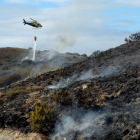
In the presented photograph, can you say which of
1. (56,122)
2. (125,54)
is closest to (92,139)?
(56,122)

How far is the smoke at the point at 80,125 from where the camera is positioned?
7.47m

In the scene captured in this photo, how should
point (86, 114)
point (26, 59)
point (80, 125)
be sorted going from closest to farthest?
1. point (80, 125)
2. point (86, 114)
3. point (26, 59)

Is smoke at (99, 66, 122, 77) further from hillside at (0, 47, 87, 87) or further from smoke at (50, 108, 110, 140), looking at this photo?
hillside at (0, 47, 87, 87)

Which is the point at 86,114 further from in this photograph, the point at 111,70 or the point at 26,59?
the point at 26,59

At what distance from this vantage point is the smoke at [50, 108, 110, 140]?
294 inches

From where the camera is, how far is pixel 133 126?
21.4ft

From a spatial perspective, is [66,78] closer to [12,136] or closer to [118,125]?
[12,136]

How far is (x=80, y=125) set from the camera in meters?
8.04

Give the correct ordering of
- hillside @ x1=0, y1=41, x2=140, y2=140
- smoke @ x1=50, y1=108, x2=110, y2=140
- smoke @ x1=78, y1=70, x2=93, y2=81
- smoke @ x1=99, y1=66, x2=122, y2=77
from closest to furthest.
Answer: hillside @ x1=0, y1=41, x2=140, y2=140, smoke @ x1=50, y1=108, x2=110, y2=140, smoke @ x1=99, y1=66, x2=122, y2=77, smoke @ x1=78, y1=70, x2=93, y2=81

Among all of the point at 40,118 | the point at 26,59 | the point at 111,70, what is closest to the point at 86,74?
the point at 111,70

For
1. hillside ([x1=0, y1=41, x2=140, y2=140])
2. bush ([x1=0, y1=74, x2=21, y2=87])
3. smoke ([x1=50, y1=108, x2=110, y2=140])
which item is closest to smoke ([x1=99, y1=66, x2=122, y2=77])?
hillside ([x1=0, y1=41, x2=140, y2=140])

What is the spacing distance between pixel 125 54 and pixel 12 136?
1158cm

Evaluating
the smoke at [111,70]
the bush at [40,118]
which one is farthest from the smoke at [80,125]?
the smoke at [111,70]

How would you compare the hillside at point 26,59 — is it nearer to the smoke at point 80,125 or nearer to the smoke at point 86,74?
the smoke at point 86,74
